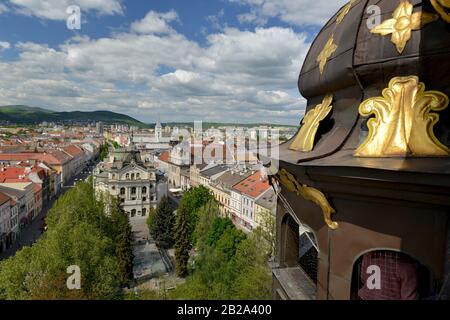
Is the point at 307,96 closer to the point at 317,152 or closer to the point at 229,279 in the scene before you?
the point at 317,152

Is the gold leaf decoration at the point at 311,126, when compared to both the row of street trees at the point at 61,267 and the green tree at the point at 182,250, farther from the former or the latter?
the green tree at the point at 182,250

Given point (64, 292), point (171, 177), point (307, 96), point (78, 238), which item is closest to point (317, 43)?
point (307, 96)

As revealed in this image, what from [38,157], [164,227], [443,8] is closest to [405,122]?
[443,8]

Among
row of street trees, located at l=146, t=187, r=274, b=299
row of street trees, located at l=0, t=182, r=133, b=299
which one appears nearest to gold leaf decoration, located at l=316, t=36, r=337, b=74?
row of street trees, located at l=146, t=187, r=274, b=299

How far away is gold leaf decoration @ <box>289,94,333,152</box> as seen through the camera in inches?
247

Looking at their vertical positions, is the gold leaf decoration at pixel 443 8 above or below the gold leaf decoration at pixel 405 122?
above

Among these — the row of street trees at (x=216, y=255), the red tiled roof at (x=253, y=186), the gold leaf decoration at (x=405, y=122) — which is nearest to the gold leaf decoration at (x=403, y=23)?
the gold leaf decoration at (x=405, y=122)

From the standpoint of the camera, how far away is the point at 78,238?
21.9 metres

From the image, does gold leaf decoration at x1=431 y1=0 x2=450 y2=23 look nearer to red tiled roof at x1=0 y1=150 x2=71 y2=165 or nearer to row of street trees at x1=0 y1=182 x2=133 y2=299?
row of street trees at x1=0 y1=182 x2=133 y2=299

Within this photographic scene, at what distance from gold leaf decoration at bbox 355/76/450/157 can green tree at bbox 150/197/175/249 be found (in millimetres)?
39111

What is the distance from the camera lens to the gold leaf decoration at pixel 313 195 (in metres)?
5.46

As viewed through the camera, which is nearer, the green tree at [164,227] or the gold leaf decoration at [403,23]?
the gold leaf decoration at [403,23]

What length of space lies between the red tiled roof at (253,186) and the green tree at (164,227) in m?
11.1
